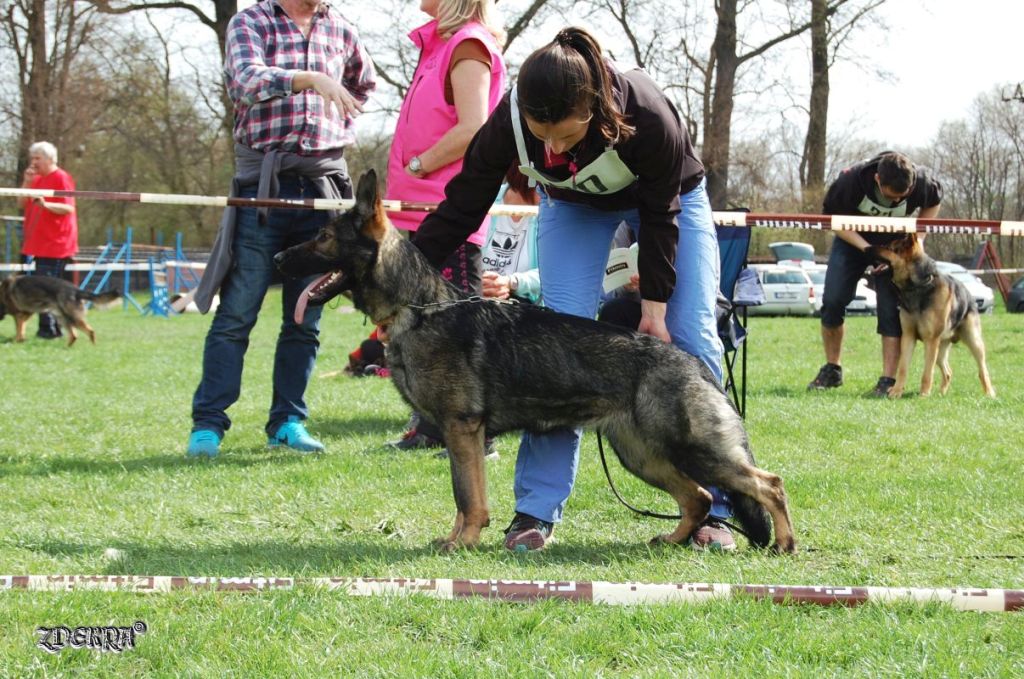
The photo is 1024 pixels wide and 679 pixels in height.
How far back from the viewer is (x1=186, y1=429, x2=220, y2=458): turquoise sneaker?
18.9 feet

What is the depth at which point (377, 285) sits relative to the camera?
4020 millimetres

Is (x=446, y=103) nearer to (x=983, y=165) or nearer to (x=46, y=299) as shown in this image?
(x=46, y=299)

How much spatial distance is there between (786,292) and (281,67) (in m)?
25.7

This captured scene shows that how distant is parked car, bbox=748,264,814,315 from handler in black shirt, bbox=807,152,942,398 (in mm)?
19953

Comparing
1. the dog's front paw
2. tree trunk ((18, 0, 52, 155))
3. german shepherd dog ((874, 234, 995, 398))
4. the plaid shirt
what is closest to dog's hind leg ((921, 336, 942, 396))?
german shepherd dog ((874, 234, 995, 398))

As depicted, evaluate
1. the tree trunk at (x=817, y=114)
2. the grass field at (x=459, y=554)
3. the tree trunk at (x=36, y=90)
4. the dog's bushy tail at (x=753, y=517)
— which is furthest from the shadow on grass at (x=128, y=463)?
the tree trunk at (x=36, y=90)

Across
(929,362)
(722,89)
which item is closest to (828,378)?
(929,362)

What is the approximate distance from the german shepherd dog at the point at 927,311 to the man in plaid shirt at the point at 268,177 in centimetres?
545

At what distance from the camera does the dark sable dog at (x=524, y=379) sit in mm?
3639

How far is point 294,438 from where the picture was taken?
608cm

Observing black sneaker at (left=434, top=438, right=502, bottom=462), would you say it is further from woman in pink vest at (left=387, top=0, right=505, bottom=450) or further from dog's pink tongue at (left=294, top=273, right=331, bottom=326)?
dog's pink tongue at (left=294, top=273, right=331, bottom=326)

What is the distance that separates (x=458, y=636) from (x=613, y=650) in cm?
43

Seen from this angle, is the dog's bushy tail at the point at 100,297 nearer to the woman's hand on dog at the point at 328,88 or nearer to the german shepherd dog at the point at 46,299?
the german shepherd dog at the point at 46,299

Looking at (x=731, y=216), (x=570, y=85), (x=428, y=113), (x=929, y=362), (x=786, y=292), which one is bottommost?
(x=929, y=362)
